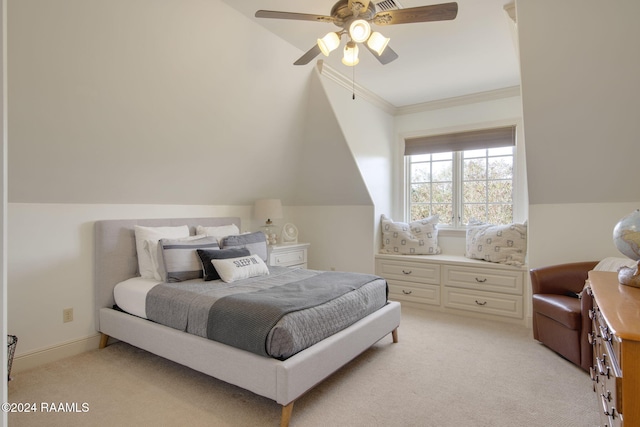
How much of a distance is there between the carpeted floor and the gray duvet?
39 centimetres

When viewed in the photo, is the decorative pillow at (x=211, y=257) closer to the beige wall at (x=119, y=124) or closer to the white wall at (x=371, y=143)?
the beige wall at (x=119, y=124)

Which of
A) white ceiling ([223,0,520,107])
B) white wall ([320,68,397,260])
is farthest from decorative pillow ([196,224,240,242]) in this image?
white ceiling ([223,0,520,107])

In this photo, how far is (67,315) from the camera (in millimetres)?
2725

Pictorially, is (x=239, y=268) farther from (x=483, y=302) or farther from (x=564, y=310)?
(x=483, y=302)

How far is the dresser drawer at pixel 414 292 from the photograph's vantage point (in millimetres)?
4027

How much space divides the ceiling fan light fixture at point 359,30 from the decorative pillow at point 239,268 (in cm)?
191

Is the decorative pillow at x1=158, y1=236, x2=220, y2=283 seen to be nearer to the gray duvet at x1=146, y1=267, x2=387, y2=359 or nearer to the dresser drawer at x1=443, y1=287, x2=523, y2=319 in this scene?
the gray duvet at x1=146, y1=267, x2=387, y2=359

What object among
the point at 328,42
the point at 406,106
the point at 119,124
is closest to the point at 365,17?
the point at 328,42

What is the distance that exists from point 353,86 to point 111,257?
3.00 m

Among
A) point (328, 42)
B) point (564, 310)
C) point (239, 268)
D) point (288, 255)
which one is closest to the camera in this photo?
point (328, 42)

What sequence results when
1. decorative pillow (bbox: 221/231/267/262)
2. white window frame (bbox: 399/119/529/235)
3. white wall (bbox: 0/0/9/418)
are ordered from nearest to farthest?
white wall (bbox: 0/0/9/418)
decorative pillow (bbox: 221/231/267/262)
white window frame (bbox: 399/119/529/235)

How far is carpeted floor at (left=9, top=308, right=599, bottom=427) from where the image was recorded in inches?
75.7

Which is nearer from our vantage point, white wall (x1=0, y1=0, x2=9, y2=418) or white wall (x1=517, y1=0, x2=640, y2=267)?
white wall (x1=0, y1=0, x2=9, y2=418)

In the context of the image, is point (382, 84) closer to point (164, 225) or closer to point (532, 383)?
point (164, 225)
